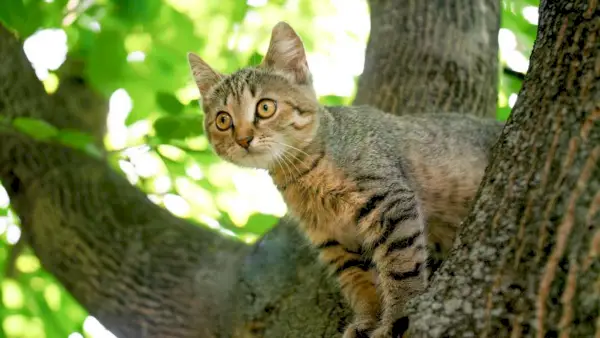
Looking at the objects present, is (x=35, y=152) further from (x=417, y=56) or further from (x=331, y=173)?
(x=417, y=56)

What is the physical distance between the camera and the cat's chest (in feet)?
9.36

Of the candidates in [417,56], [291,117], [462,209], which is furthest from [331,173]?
[417,56]

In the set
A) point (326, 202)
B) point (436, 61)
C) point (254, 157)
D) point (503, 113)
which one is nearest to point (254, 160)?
point (254, 157)

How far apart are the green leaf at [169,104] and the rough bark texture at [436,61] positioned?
1.16 metres

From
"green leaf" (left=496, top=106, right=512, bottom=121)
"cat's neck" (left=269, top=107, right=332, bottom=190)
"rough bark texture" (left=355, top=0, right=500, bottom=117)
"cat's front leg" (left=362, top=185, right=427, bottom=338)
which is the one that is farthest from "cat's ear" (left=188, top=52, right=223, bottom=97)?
"green leaf" (left=496, top=106, right=512, bottom=121)

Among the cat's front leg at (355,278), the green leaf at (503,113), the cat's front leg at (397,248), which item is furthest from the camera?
the green leaf at (503,113)

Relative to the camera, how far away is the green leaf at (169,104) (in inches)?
133

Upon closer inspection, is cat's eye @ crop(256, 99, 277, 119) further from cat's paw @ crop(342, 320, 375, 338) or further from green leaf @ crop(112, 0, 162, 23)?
cat's paw @ crop(342, 320, 375, 338)

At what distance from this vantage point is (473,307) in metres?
1.57

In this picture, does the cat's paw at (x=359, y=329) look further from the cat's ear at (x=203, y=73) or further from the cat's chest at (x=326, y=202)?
the cat's ear at (x=203, y=73)

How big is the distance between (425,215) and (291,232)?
0.69m

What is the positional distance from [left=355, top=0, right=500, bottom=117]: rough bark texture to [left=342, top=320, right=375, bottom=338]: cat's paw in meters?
1.54

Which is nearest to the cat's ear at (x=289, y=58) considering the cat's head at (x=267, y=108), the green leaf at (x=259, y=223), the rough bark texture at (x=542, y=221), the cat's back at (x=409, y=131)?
the cat's head at (x=267, y=108)

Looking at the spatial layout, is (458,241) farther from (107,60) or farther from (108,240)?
(107,60)
